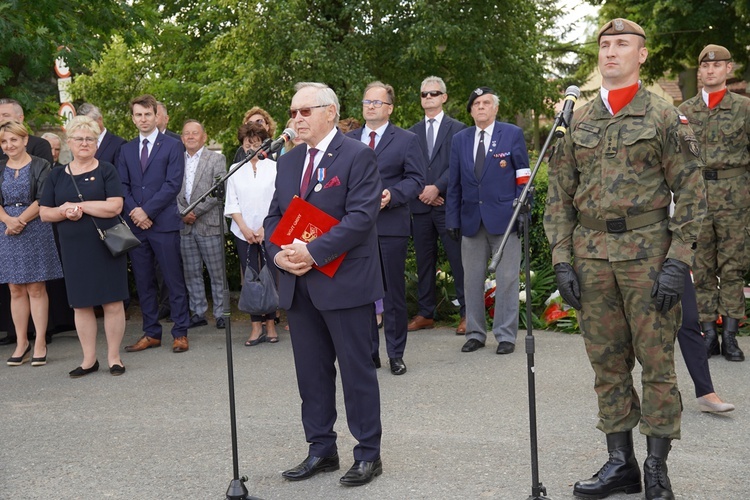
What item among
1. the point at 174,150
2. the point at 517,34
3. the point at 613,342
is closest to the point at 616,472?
the point at 613,342

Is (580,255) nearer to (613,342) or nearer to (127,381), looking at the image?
(613,342)

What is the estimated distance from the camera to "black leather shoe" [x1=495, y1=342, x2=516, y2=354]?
8109 millimetres

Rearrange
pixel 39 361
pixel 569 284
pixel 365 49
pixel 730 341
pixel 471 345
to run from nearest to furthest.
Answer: pixel 569 284 → pixel 730 341 → pixel 471 345 → pixel 39 361 → pixel 365 49

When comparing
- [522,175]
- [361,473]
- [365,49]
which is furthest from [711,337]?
[365,49]

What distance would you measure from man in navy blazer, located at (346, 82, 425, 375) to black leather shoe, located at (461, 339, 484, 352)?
80 centimetres

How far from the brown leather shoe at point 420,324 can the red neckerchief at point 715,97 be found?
138 inches

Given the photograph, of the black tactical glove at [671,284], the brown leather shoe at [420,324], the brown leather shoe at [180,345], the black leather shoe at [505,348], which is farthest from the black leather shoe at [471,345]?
the black tactical glove at [671,284]

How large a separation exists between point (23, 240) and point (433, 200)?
12.3ft

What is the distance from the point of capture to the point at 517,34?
53.1 ft

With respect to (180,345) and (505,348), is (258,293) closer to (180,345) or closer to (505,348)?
(505,348)

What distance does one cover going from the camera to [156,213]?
907cm

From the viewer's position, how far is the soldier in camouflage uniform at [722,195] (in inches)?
291

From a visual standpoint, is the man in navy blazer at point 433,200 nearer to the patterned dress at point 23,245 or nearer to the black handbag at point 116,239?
the black handbag at point 116,239

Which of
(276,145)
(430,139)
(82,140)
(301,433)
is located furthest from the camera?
(430,139)
